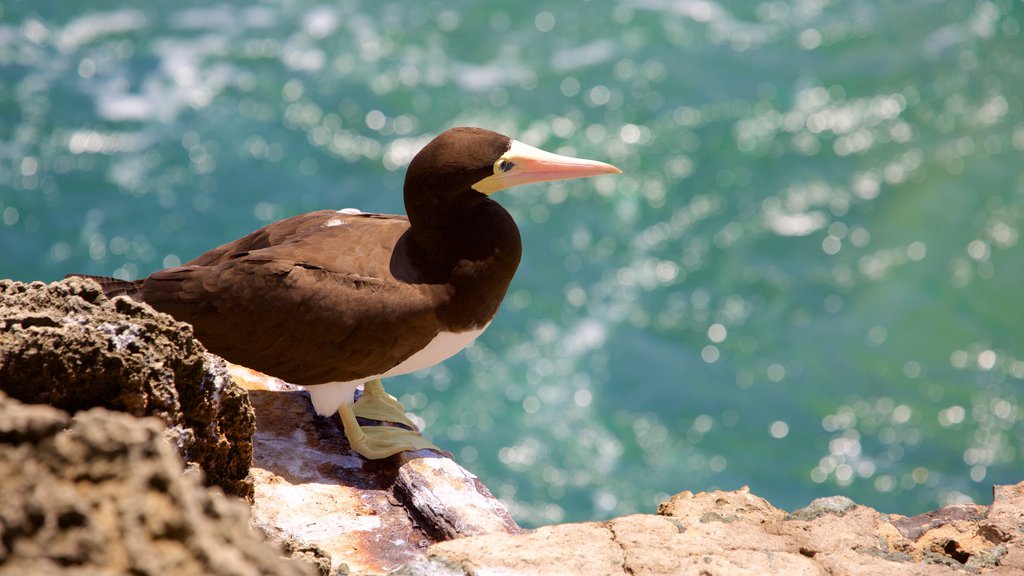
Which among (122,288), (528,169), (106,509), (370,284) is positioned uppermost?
(528,169)

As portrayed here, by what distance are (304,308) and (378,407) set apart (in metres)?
1.04

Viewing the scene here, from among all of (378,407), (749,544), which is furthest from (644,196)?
(749,544)

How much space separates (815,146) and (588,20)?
3.64 metres

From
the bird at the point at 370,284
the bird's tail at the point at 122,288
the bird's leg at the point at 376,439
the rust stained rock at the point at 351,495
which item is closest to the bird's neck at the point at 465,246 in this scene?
the bird at the point at 370,284

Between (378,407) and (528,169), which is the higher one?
(528,169)

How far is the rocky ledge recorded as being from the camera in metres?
2.38

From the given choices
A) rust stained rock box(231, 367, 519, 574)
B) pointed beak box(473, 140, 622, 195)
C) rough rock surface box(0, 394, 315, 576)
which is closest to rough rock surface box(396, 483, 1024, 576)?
rust stained rock box(231, 367, 519, 574)

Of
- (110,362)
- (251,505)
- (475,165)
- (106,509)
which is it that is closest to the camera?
(106,509)

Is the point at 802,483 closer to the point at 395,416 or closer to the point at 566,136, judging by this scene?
the point at 566,136

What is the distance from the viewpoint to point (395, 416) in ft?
20.5

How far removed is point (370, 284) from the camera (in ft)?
18.2

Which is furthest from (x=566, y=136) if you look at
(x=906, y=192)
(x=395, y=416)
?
(x=395, y=416)

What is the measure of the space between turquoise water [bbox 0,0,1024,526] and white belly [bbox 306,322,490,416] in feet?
19.5

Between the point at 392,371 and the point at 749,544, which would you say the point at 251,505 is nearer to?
the point at 392,371
